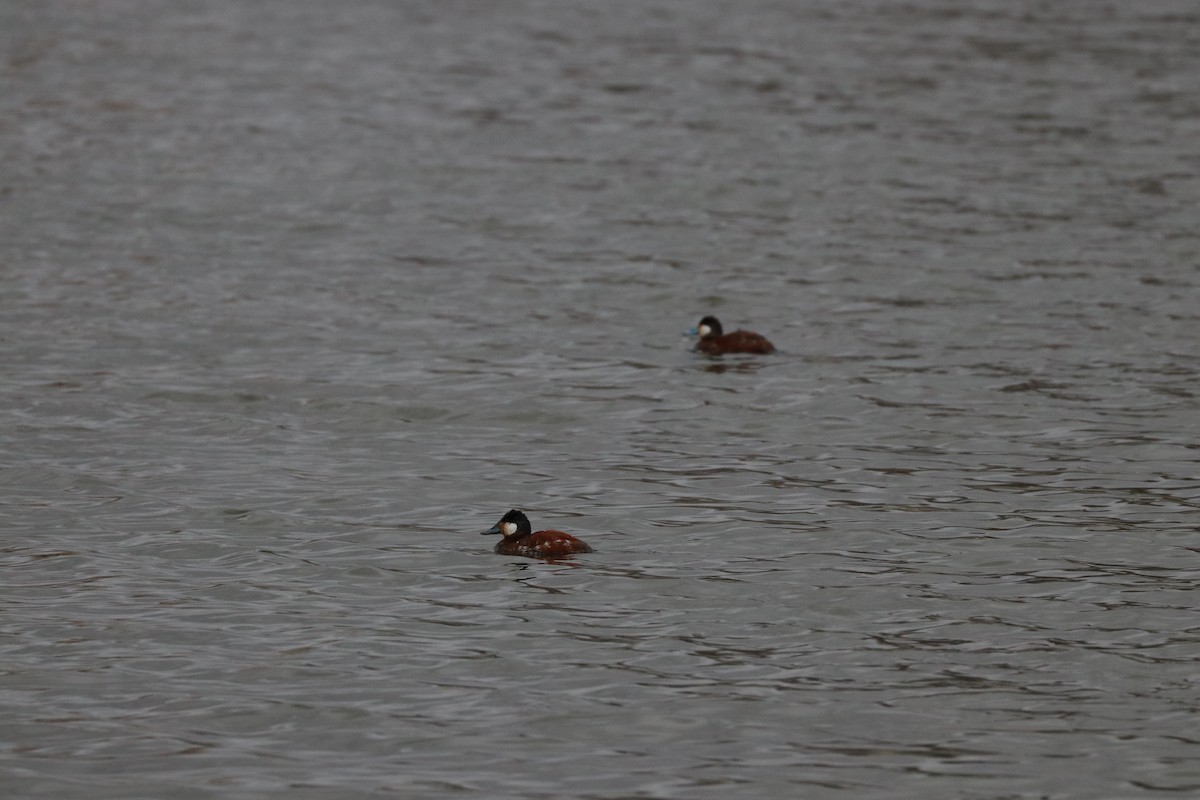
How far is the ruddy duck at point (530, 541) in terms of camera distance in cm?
1431

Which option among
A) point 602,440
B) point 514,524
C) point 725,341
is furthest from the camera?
point 725,341

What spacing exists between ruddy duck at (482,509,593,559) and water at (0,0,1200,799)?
15 cm

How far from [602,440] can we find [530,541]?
4.07 m

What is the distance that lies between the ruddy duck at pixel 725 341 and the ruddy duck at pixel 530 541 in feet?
23.3

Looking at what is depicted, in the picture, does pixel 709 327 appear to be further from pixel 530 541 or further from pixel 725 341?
pixel 530 541

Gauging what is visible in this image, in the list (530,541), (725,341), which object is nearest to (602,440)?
(725,341)

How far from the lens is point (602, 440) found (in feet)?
60.1

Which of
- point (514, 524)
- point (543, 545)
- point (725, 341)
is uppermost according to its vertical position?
point (725, 341)

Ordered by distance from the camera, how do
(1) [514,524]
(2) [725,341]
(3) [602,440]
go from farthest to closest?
(2) [725,341] → (3) [602,440] → (1) [514,524]

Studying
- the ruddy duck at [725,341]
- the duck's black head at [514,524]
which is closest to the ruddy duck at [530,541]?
the duck's black head at [514,524]

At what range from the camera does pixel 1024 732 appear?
1157 centimetres

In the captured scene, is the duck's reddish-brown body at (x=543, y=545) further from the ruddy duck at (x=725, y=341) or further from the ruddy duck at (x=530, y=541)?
the ruddy duck at (x=725, y=341)

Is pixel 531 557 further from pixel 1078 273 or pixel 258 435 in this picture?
pixel 1078 273

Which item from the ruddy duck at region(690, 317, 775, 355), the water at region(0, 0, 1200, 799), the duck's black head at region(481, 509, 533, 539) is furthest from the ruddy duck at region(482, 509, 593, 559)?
the ruddy duck at region(690, 317, 775, 355)
